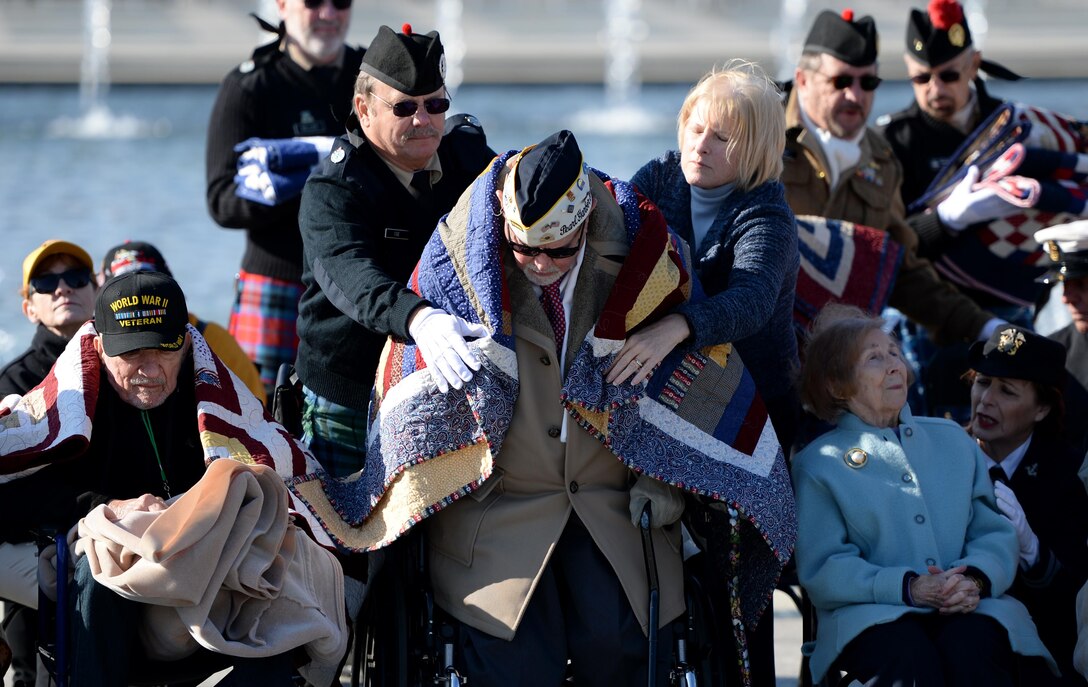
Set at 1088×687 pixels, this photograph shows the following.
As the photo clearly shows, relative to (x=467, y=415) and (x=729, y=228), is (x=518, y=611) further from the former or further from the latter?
(x=729, y=228)

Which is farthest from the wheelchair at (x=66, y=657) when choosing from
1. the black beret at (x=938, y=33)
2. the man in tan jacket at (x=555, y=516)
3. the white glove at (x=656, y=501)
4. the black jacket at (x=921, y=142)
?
the black beret at (x=938, y=33)

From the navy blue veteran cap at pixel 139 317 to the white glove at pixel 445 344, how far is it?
23.5 inches

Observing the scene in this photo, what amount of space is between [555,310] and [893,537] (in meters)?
1.02

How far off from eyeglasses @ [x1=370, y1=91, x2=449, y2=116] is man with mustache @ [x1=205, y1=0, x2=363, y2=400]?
1.10m

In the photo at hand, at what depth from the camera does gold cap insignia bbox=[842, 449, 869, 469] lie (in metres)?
4.23

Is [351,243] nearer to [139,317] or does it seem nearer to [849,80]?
[139,317]

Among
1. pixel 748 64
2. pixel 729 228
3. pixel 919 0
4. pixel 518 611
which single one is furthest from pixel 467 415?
pixel 919 0

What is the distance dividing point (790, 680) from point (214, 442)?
2.10 metres

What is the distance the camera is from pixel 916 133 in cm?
590

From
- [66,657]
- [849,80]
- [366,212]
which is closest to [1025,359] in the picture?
[849,80]

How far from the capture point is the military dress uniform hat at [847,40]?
5.25 metres

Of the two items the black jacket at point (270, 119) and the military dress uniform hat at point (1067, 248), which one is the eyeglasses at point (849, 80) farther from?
the black jacket at point (270, 119)

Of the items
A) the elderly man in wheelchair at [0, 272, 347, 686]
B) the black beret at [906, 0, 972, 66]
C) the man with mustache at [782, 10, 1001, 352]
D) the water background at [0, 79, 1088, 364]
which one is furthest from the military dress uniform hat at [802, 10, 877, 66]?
the water background at [0, 79, 1088, 364]

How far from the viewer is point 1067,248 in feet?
16.8
